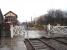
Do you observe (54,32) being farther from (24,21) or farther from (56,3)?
(24,21)

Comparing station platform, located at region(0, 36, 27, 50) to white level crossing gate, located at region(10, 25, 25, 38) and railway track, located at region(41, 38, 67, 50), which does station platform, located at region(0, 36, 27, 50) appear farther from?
white level crossing gate, located at region(10, 25, 25, 38)

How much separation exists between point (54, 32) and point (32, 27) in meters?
1.26

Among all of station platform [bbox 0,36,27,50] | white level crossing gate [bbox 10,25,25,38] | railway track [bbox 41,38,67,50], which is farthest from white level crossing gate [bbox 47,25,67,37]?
station platform [bbox 0,36,27,50]

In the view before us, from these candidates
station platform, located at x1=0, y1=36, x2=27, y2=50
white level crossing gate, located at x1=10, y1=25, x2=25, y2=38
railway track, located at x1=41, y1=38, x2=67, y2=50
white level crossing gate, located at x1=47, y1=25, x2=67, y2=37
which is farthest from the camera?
white level crossing gate, located at x1=47, y1=25, x2=67, y2=37

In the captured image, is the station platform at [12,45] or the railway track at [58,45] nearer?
the station platform at [12,45]

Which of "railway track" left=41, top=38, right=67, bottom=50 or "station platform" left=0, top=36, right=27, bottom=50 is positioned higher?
"station platform" left=0, top=36, right=27, bottom=50

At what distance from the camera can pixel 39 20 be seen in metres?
5.04

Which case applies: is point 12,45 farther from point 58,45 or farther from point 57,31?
point 57,31

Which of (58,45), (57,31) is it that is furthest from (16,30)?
(58,45)

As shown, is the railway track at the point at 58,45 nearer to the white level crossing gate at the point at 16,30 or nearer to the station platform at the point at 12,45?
the station platform at the point at 12,45

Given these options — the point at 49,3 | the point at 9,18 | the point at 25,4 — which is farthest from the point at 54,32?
the point at 9,18

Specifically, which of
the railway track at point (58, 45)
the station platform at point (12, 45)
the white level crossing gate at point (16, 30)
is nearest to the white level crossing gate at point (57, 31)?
the white level crossing gate at point (16, 30)

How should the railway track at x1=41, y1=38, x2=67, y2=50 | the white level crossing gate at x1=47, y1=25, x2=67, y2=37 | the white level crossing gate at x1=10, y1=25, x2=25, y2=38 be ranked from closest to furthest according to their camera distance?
the railway track at x1=41, y1=38, x2=67, y2=50, the white level crossing gate at x1=10, y1=25, x2=25, y2=38, the white level crossing gate at x1=47, y1=25, x2=67, y2=37

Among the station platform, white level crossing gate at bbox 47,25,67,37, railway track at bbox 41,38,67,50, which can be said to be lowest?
railway track at bbox 41,38,67,50
